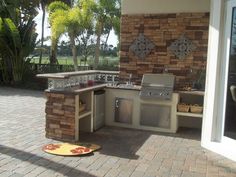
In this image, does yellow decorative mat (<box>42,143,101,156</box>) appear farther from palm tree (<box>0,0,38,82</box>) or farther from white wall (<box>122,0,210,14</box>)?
palm tree (<box>0,0,38,82</box>)

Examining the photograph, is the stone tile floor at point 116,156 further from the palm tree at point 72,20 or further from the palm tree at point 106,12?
the palm tree at point 106,12

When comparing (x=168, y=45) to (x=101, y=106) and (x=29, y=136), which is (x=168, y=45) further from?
(x=29, y=136)

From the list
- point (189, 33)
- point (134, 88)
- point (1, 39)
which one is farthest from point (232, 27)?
point (1, 39)

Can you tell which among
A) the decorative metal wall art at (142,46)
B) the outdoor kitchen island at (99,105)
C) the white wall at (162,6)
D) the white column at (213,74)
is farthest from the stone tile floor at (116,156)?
the white wall at (162,6)

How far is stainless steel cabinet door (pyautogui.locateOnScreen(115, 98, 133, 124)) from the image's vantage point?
677cm

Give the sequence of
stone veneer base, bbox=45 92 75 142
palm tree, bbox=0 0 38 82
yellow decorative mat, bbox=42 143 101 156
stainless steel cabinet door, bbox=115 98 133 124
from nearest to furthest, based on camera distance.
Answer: yellow decorative mat, bbox=42 143 101 156
stone veneer base, bbox=45 92 75 142
stainless steel cabinet door, bbox=115 98 133 124
palm tree, bbox=0 0 38 82

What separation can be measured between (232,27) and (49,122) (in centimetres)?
342

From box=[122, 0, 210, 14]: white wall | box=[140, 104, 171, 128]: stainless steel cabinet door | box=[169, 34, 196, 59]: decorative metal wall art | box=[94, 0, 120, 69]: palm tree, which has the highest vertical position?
box=[94, 0, 120, 69]: palm tree

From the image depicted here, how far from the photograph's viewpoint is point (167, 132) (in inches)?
258

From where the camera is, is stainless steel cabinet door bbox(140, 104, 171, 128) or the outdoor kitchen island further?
stainless steel cabinet door bbox(140, 104, 171, 128)

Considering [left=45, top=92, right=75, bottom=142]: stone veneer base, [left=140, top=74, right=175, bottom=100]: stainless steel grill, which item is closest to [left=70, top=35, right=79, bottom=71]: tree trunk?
[left=140, top=74, right=175, bottom=100]: stainless steel grill

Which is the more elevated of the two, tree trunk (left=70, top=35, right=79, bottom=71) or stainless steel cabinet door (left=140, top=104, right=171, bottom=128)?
tree trunk (left=70, top=35, right=79, bottom=71)

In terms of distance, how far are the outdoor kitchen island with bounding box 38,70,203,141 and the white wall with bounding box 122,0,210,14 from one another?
1.53 metres

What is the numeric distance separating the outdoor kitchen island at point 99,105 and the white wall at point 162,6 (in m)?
1.53
